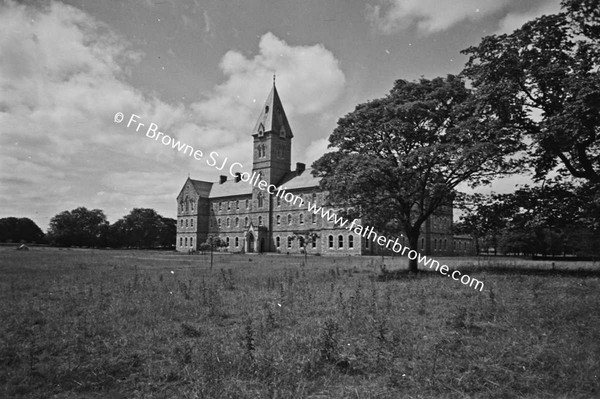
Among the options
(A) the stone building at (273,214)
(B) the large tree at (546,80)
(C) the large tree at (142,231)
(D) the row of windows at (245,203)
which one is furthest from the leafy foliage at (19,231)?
(B) the large tree at (546,80)

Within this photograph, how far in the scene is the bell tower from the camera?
7106 centimetres

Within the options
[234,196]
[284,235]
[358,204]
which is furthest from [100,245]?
[358,204]

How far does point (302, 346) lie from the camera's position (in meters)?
7.86

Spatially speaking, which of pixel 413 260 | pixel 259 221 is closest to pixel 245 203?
pixel 259 221

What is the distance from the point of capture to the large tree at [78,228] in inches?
3617

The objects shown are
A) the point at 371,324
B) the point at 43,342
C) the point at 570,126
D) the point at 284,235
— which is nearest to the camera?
the point at 43,342

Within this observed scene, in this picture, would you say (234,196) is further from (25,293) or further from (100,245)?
(25,293)

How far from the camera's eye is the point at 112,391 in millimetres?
6047

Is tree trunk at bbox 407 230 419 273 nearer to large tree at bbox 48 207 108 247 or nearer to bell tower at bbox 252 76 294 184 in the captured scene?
bell tower at bbox 252 76 294 184

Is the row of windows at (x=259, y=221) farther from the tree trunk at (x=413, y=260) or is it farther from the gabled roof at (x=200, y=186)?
the tree trunk at (x=413, y=260)

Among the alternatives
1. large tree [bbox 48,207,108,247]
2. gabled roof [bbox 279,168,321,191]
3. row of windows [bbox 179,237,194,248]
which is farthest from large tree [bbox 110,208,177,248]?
gabled roof [bbox 279,168,321,191]

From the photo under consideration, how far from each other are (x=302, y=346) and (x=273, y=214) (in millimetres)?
63307

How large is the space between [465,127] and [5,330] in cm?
1609

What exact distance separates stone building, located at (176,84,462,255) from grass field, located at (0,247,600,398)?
146 ft
